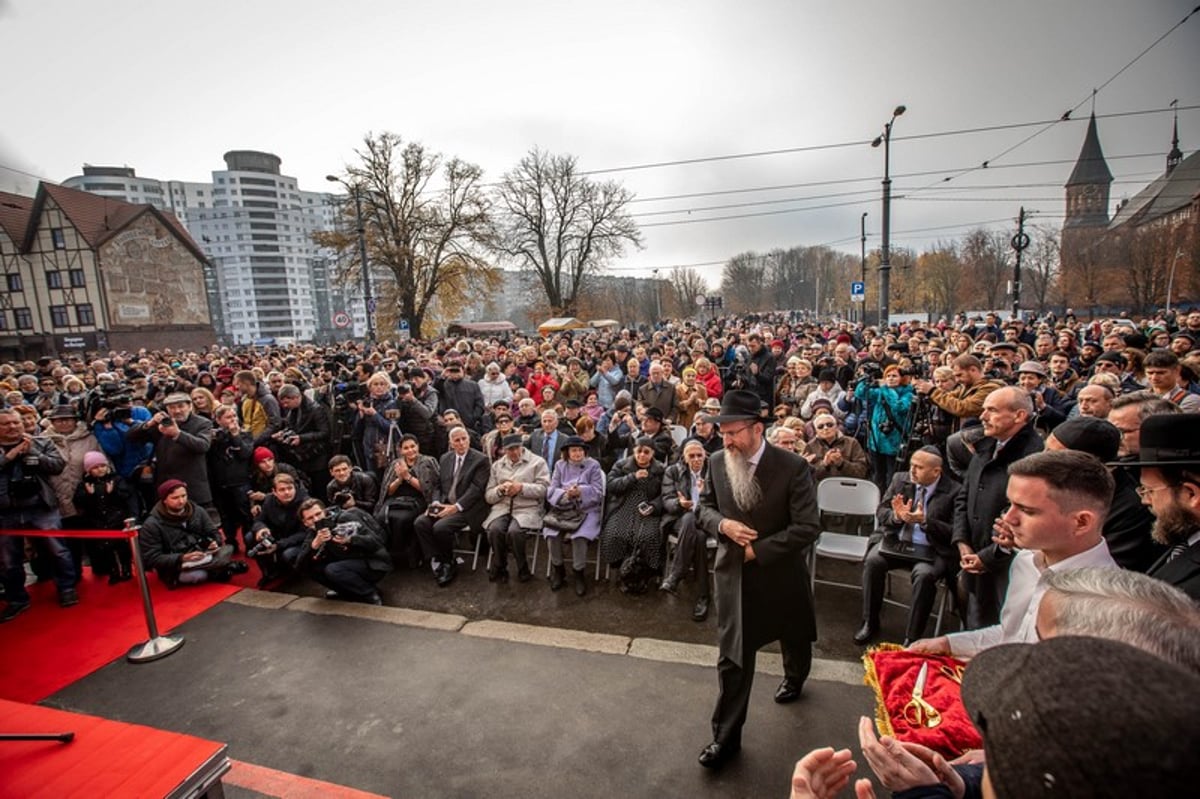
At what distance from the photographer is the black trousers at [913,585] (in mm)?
4254

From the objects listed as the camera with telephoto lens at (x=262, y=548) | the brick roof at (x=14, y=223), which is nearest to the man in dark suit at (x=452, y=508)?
the camera with telephoto lens at (x=262, y=548)

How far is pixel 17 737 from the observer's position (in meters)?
3.11

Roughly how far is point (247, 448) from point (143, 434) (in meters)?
1.24

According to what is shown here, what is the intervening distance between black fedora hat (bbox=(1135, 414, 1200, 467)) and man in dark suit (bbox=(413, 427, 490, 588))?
5.75 metres

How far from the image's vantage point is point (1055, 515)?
2.23 metres

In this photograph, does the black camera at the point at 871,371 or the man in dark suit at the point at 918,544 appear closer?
the man in dark suit at the point at 918,544

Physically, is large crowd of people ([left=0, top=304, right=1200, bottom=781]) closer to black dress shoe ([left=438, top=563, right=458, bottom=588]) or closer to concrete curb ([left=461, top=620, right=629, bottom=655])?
black dress shoe ([left=438, top=563, right=458, bottom=588])

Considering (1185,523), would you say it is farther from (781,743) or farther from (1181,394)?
(1181,394)

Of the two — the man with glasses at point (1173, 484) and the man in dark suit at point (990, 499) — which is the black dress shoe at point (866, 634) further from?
the man with glasses at point (1173, 484)

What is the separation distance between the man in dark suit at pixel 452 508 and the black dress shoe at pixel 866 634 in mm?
4165

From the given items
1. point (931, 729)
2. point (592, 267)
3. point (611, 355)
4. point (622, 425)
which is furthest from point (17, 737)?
point (592, 267)

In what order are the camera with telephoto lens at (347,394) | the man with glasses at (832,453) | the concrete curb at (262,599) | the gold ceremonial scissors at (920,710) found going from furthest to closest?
the camera with telephoto lens at (347,394) < the man with glasses at (832,453) < the concrete curb at (262,599) < the gold ceremonial scissors at (920,710)

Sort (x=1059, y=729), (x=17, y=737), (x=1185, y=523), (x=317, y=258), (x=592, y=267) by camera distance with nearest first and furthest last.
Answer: (x=1059, y=729) → (x=1185, y=523) → (x=17, y=737) → (x=592, y=267) → (x=317, y=258)

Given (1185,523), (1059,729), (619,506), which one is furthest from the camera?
(619,506)
